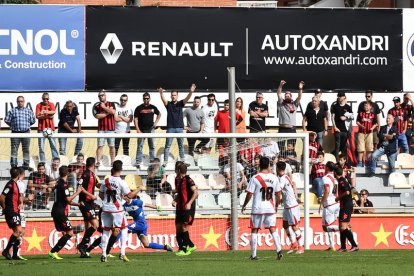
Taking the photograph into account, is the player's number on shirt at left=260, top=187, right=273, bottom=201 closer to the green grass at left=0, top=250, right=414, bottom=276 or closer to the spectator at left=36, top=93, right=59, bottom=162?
the green grass at left=0, top=250, right=414, bottom=276

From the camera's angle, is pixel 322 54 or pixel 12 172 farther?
pixel 322 54

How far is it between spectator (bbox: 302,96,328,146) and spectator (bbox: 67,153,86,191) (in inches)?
232

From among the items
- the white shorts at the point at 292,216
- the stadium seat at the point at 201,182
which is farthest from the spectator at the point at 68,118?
the white shorts at the point at 292,216

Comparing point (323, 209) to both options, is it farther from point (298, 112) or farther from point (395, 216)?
point (298, 112)

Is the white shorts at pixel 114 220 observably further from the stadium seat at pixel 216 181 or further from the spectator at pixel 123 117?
the spectator at pixel 123 117

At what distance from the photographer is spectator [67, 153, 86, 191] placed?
87.2 ft

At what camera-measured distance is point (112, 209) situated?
72.1ft

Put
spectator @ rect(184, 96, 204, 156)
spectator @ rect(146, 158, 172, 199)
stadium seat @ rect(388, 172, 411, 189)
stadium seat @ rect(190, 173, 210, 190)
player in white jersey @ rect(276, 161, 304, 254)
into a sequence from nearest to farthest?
player in white jersey @ rect(276, 161, 304, 254)
spectator @ rect(146, 158, 172, 199)
stadium seat @ rect(190, 173, 210, 190)
spectator @ rect(184, 96, 204, 156)
stadium seat @ rect(388, 172, 411, 189)

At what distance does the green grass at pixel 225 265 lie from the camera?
19.1 meters

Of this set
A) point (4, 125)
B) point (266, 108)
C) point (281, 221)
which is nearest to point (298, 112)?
point (266, 108)

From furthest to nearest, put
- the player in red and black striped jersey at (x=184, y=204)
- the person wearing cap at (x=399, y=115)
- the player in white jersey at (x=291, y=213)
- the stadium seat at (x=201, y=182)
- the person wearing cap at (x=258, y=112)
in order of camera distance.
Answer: the person wearing cap at (x=399, y=115), the person wearing cap at (x=258, y=112), the stadium seat at (x=201, y=182), the player in white jersey at (x=291, y=213), the player in red and black striped jersey at (x=184, y=204)

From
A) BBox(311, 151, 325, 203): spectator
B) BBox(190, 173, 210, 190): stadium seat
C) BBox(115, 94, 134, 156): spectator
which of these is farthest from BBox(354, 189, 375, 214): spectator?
BBox(115, 94, 134, 156): spectator

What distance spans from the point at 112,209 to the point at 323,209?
5.81 m

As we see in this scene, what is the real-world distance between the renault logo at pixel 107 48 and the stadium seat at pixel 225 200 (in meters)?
5.27
